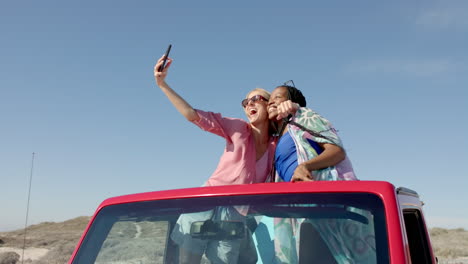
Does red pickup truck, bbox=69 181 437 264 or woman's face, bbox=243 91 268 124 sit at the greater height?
woman's face, bbox=243 91 268 124

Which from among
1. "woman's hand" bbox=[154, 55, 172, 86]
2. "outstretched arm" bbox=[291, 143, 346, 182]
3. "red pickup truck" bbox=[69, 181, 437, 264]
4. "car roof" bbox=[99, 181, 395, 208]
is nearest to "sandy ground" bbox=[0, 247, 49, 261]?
"woman's hand" bbox=[154, 55, 172, 86]

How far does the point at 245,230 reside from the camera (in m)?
2.53

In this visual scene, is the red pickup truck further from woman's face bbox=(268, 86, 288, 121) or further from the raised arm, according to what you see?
woman's face bbox=(268, 86, 288, 121)

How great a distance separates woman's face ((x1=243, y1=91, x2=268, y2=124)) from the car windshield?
1.81 m

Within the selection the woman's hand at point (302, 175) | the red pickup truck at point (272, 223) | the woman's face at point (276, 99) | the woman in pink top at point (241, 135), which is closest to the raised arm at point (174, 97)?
the woman in pink top at point (241, 135)

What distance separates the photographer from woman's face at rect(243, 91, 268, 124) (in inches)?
178

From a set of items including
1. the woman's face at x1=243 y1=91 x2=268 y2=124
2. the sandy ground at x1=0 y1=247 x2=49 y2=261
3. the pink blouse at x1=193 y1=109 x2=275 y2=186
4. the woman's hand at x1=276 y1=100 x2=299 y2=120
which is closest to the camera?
the woman's hand at x1=276 y1=100 x2=299 y2=120

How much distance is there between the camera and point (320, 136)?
12.3 feet

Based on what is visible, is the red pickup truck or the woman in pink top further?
the woman in pink top

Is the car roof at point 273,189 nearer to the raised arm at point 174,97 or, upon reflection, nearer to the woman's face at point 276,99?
the raised arm at point 174,97

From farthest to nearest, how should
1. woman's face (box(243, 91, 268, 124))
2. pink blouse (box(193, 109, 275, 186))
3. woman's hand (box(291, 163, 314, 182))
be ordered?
woman's face (box(243, 91, 268, 124)) → pink blouse (box(193, 109, 275, 186)) → woman's hand (box(291, 163, 314, 182))

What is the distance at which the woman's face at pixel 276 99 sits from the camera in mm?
4379

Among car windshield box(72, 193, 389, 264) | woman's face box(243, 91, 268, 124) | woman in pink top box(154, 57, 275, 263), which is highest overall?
woman's face box(243, 91, 268, 124)

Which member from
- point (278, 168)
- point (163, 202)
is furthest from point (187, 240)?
point (278, 168)
